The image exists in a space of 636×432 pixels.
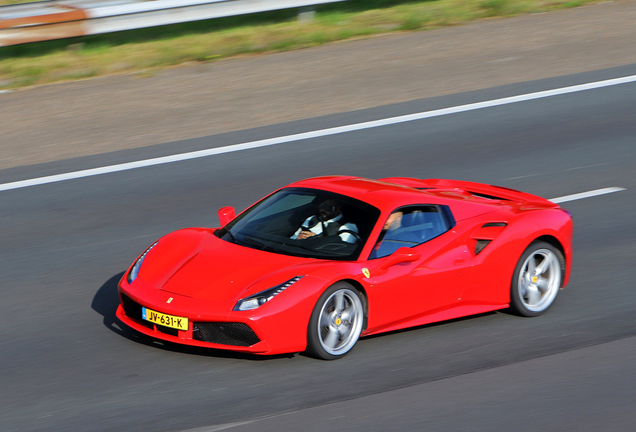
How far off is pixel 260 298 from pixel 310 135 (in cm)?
665

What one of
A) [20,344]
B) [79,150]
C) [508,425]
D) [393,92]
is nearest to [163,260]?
[20,344]

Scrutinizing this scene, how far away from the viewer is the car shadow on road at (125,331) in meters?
6.40

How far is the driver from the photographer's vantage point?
677 cm

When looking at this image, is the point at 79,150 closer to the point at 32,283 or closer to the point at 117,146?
the point at 117,146

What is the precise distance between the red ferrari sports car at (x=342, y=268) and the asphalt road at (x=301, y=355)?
23 cm

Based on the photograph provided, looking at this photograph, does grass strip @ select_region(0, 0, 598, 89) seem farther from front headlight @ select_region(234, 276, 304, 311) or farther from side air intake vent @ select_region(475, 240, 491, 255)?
front headlight @ select_region(234, 276, 304, 311)

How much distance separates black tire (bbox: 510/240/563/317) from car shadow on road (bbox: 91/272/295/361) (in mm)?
2043

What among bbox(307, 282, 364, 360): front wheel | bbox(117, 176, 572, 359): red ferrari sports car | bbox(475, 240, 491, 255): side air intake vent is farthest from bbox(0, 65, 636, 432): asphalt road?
bbox(475, 240, 491, 255): side air intake vent

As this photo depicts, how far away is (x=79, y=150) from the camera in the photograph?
1220cm

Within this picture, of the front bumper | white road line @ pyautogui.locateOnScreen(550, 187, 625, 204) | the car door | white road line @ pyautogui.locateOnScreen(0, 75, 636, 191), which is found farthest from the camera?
white road line @ pyautogui.locateOnScreen(0, 75, 636, 191)

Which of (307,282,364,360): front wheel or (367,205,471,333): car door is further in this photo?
(367,205,471,333): car door

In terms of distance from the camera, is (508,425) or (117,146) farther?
(117,146)

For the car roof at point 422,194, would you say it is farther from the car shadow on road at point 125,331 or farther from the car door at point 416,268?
the car shadow on road at point 125,331

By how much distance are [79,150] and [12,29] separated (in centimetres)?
421
